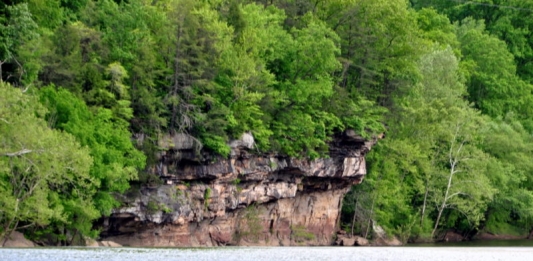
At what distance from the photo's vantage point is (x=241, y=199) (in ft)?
217

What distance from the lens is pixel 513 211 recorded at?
83.4 metres

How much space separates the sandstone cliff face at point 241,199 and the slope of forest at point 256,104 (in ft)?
4.09

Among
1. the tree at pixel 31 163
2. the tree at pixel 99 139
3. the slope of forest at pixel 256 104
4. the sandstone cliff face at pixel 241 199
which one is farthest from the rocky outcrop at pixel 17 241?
the sandstone cliff face at pixel 241 199

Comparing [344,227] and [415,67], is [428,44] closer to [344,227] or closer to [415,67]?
[415,67]

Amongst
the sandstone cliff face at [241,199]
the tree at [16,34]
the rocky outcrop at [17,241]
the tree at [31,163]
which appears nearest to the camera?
the tree at [31,163]

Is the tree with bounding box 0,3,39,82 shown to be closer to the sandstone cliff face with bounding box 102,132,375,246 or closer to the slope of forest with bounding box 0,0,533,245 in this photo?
the slope of forest with bounding box 0,0,533,245

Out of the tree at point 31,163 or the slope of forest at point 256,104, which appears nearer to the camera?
the tree at point 31,163

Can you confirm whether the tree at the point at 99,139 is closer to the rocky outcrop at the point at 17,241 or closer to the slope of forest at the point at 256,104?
the slope of forest at the point at 256,104

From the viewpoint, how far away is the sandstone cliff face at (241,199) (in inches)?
2340

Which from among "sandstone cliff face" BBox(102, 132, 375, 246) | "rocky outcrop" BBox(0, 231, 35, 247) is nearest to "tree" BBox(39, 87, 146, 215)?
"sandstone cliff face" BBox(102, 132, 375, 246)

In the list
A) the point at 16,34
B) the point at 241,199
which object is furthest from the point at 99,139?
the point at 241,199

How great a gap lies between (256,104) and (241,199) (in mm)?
6601

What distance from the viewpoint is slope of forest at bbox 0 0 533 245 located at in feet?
170

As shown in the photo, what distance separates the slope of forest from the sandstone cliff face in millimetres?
1246
